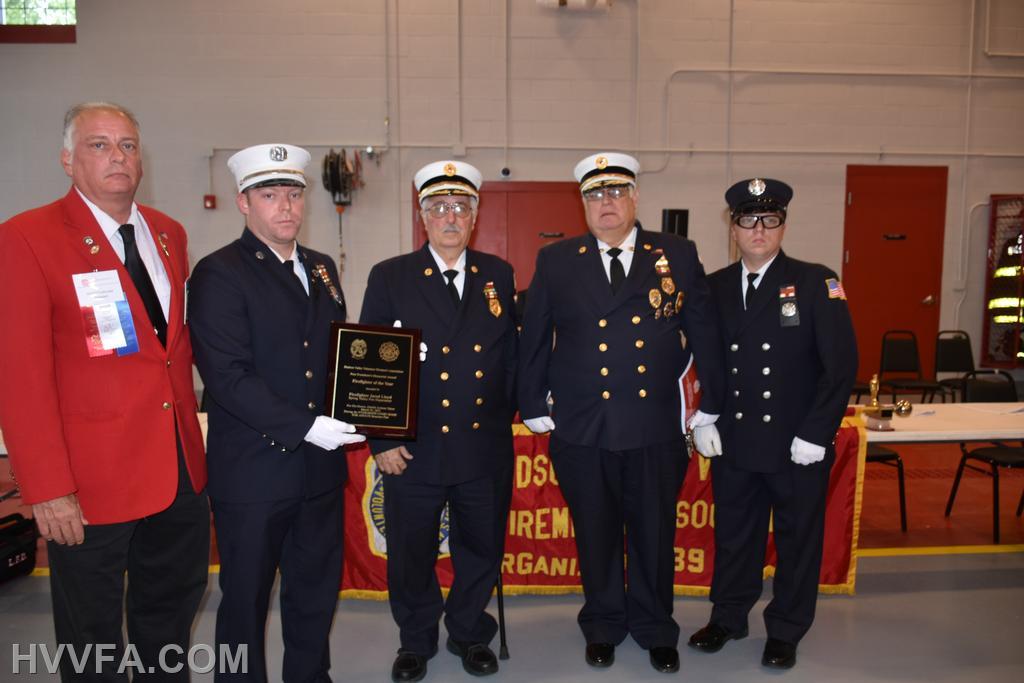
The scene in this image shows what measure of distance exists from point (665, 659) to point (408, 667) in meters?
1.00

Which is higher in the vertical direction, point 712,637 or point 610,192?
point 610,192

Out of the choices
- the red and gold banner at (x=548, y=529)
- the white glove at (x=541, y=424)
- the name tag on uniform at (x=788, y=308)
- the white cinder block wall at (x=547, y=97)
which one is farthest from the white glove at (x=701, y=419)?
the white cinder block wall at (x=547, y=97)

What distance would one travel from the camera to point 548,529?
3.50 meters

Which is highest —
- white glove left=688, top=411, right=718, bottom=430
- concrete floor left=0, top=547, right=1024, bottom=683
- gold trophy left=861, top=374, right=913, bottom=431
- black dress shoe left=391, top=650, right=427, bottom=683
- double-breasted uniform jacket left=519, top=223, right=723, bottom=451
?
double-breasted uniform jacket left=519, top=223, right=723, bottom=451

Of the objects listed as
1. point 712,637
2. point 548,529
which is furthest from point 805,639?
point 548,529

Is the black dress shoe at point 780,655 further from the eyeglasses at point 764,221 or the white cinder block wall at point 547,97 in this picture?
the white cinder block wall at point 547,97

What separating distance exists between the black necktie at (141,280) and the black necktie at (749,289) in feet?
6.95

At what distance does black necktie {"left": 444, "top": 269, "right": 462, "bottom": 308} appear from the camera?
8.86 ft

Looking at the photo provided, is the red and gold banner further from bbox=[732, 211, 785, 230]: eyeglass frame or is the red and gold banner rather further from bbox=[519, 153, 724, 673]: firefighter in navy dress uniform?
bbox=[732, 211, 785, 230]: eyeglass frame

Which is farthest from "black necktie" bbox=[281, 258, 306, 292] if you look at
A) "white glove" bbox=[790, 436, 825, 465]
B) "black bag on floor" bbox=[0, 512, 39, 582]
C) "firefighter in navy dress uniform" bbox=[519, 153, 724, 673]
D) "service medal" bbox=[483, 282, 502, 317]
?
"black bag on floor" bbox=[0, 512, 39, 582]

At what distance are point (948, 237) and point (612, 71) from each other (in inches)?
174

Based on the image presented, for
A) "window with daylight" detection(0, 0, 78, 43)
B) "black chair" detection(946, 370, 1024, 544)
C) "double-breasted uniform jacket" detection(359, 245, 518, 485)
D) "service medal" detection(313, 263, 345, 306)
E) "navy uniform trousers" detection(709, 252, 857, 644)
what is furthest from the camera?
"window with daylight" detection(0, 0, 78, 43)

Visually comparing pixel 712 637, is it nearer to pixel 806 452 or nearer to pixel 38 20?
pixel 806 452

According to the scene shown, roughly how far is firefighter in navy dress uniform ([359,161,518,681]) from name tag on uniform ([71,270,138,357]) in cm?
83
